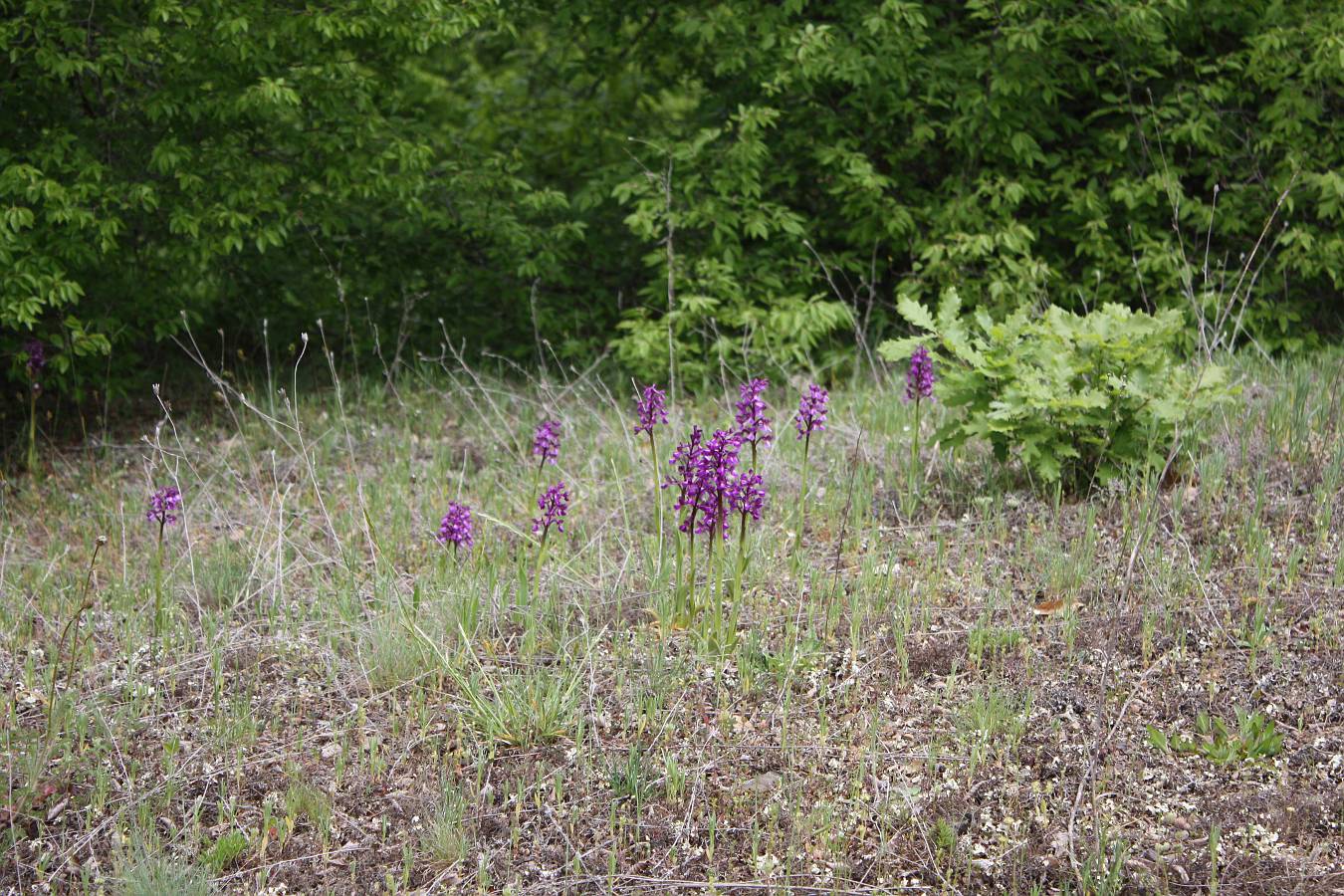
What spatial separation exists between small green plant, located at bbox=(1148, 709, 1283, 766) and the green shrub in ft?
4.12

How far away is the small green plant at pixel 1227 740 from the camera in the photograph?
3.15m

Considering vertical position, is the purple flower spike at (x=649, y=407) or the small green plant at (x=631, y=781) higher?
the purple flower spike at (x=649, y=407)

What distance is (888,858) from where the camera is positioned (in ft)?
9.43

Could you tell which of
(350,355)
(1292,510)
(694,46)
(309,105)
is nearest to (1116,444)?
(1292,510)

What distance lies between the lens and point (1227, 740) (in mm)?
3209

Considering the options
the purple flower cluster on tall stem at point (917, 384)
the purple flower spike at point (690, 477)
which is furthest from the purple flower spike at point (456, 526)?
the purple flower cluster on tall stem at point (917, 384)

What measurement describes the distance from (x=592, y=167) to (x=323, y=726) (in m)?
5.70

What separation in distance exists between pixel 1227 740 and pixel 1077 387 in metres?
1.65

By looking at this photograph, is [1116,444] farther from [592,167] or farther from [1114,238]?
[592,167]

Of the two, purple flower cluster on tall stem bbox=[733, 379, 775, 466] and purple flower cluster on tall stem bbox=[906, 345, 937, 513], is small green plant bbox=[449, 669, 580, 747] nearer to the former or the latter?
purple flower cluster on tall stem bbox=[733, 379, 775, 466]

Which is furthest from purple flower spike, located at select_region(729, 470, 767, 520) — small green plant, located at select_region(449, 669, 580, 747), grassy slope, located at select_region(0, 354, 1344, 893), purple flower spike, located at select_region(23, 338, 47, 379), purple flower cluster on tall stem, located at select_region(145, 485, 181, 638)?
purple flower spike, located at select_region(23, 338, 47, 379)

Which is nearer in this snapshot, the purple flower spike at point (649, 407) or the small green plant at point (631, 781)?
the small green plant at point (631, 781)

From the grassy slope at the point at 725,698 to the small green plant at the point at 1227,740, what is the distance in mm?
27

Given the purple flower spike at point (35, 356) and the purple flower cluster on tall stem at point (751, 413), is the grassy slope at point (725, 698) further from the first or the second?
the purple flower spike at point (35, 356)
